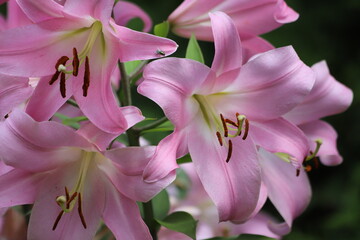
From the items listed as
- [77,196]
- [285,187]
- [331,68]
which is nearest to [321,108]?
[285,187]

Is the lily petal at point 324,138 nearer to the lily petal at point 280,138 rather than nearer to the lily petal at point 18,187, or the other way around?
the lily petal at point 280,138

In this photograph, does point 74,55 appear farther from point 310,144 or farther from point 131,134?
Result: point 310,144

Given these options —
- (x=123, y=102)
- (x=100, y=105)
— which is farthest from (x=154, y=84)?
(x=123, y=102)

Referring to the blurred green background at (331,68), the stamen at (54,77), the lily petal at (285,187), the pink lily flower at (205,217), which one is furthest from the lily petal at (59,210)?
the blurred green background at (331,68)

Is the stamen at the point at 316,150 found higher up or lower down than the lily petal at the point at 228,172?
lower down

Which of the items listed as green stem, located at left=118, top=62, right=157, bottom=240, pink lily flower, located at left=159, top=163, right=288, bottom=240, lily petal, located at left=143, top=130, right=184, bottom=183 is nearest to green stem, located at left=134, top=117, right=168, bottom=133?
green stem, located at left=118, top=62, right=157, bottom=240

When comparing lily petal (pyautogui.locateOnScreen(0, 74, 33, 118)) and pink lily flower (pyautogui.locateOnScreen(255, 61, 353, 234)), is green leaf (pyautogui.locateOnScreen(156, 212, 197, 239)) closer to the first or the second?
pink lily flower (pyautogui.locateOnScreen(255, 61, 353, 234))
